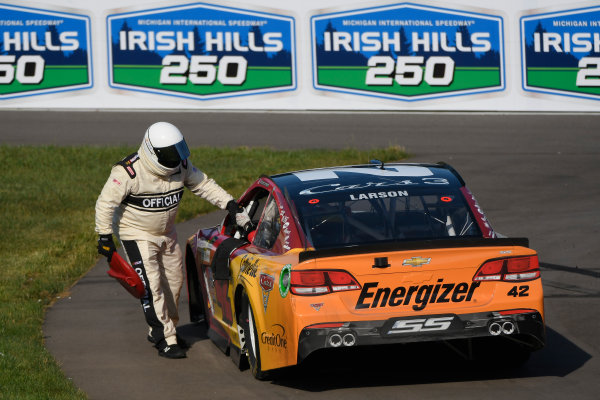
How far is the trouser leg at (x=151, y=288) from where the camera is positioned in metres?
8.88

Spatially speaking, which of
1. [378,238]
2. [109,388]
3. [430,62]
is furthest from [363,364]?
[430,62]

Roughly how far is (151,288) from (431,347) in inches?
87.6

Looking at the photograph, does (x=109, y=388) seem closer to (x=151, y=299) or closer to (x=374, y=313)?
(x=151, y=299)

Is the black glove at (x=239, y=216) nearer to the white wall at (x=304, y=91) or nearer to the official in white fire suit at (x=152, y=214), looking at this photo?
the official in white fire suit at (x=152, y=214)

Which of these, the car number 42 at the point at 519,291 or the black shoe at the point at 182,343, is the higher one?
the car number 42 at the point at 519,291

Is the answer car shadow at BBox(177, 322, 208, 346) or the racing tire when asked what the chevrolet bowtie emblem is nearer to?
the racing tire

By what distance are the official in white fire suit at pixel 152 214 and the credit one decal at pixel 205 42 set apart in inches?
645

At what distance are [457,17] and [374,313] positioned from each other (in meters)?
18.9

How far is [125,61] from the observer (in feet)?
83.5

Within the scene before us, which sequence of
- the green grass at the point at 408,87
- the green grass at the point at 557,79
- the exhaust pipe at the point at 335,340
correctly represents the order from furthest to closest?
the green grass at the point at 408,87, the green grass at the point at 557,79, the exhaust pipe at the point at 335,340

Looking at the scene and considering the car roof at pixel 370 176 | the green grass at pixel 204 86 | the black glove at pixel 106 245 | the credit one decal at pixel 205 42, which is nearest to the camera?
the car roof at pixel 370 176

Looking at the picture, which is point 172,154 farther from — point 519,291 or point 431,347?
point 519,291

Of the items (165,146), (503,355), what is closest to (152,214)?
(165,146)

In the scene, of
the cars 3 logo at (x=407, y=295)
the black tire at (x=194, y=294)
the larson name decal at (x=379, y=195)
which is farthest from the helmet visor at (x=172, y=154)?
the cars 3 logo at (x=407, y=295)
